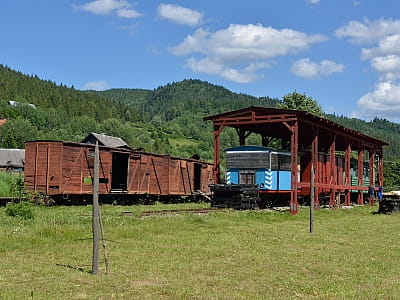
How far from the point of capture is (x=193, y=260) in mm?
12430

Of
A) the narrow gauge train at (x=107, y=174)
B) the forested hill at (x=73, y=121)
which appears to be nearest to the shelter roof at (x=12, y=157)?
the forested hill at (x=73, y=121)

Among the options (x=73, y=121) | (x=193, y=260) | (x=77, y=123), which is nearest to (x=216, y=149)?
(x=193, y=260)

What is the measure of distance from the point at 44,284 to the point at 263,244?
787cm

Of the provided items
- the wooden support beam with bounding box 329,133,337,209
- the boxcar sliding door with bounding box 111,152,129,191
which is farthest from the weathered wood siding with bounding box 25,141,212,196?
the wooden support beam with bounding box 329,133,337,209

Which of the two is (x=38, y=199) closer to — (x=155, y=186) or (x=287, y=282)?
(x=155, y=186)

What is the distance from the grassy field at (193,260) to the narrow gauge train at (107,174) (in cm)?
922

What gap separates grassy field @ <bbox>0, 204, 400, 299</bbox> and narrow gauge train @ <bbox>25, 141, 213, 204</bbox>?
30.2 ft

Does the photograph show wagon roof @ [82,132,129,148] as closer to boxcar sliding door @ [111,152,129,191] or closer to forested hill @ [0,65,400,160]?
boxcar sliding door @ [111,152,129,191]

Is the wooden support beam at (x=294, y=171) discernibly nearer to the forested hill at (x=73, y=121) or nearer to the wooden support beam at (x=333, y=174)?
the wooden support beam at (x=333, y=174)

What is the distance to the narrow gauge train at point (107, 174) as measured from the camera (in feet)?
94.7

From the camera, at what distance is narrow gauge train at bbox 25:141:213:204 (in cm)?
2886

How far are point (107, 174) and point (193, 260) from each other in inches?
815

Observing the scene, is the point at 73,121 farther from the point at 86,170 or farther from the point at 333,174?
the point at 86,170

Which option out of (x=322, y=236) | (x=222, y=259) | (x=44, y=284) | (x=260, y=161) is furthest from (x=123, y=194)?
(x=44, y=284)
